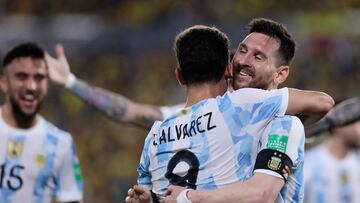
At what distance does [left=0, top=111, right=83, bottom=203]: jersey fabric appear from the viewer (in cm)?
750

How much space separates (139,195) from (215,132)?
468 mm

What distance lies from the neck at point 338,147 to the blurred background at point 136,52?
360 cm

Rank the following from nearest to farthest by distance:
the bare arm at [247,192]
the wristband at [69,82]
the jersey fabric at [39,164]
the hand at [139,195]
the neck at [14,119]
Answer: the bare arm at [247,192], the hand at [139,195], the wristband at [69,82], the jersey fabric at [39,164], the neck at [14,119]

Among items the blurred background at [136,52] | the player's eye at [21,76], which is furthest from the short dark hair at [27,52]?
the blurred background at [136,52]

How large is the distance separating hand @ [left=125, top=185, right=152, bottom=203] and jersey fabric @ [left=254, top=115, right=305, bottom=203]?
0.55 meters

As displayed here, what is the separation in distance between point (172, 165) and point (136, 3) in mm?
11497

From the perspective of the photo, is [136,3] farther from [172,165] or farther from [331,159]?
[172,165]

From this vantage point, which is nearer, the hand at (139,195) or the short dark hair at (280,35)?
the hand at (139,195)

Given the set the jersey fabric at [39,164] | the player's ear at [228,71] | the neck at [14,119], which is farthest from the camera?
the neck at [14,119]

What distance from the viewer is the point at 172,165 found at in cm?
492

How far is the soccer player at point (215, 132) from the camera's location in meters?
4.76

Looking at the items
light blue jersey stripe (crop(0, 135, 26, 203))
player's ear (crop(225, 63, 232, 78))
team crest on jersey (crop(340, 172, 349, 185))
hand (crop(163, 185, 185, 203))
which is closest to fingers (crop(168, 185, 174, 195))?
hand (crop(163, 185, 185, 203))

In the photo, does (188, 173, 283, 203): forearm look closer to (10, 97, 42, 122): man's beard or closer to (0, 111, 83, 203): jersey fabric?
(0, 111, 83, 203): jersey fabric

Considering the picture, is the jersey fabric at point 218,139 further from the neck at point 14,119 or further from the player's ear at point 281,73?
the neck at point 14,119
